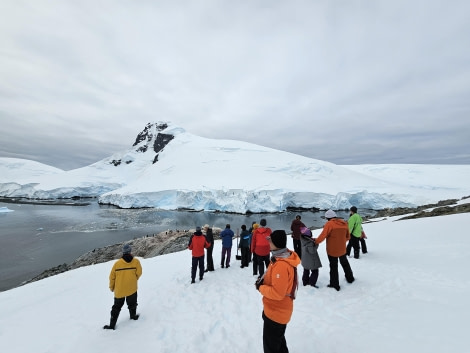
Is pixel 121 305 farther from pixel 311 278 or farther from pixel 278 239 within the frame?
pixel 311 278

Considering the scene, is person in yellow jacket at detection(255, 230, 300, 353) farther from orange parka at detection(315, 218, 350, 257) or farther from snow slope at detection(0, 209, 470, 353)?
orange parka at detection(315, 218, 350, 257)

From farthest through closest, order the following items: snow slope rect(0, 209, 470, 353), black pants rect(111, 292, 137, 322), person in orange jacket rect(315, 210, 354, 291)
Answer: person in orange jacket rect(315, 210, 354, 291) → black pants rect(111, 292, 137, 322) → snow slope rect(0, 209, 470, 353)

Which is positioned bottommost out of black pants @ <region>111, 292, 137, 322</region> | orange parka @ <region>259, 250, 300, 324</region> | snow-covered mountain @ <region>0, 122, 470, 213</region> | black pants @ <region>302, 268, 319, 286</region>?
Answer: black pants @ <region>111, 292, 137, 322</region>

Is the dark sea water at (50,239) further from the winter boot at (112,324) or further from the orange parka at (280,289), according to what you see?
the orange parka at (280,289)

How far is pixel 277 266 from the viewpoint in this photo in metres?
2.65

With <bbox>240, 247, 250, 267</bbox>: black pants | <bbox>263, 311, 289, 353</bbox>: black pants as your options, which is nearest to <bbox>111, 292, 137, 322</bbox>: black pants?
<bbox>263, 311, 289, 353</bbox>: black pants

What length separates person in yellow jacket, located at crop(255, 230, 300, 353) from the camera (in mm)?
2609

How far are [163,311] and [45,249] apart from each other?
2274 centimetres

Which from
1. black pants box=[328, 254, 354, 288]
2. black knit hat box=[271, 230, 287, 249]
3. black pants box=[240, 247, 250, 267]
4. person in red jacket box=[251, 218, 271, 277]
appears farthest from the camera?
black pants box=[240, 247, 250, 267]

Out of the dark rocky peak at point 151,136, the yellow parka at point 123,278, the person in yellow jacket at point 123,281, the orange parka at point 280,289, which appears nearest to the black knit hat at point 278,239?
the orange parka at point 280,289

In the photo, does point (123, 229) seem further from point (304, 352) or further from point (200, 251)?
point (304, 352)

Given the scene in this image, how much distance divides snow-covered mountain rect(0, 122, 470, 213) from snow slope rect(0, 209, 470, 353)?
39.8 meters

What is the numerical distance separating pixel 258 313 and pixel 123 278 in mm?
2566

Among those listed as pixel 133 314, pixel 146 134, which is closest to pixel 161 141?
pixel 146 134
